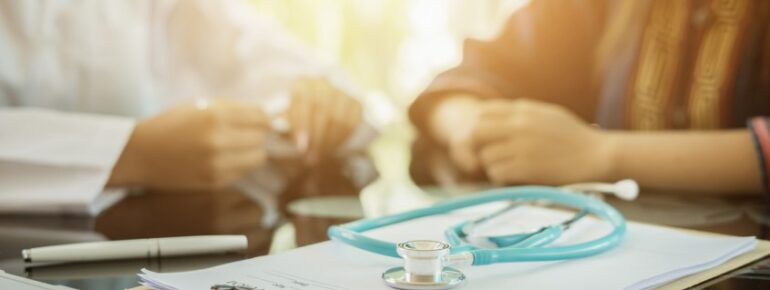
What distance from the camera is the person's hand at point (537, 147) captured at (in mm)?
970

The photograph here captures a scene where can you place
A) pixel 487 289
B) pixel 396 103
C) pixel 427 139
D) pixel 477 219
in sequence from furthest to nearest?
pixel 396 103 → pixel 427 139 → pixel 477 219 → pixel 487 289

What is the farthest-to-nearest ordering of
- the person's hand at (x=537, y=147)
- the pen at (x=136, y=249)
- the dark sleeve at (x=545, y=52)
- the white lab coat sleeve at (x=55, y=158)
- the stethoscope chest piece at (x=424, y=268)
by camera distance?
the dark sleeve at (x=545, y=52) < the person's hand at (x=537, y=147) < the white lab coat sleeve at (x=55, y=158) < the pen at (x=136, y=249) < the stethoscope chest piece at (x=424, y=268)

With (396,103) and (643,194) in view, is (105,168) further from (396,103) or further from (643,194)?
(396,103)

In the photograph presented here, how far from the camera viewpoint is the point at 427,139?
1231mm

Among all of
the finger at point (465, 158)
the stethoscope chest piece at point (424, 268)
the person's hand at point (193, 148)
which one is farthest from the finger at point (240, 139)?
the stethoscope chest piece at point (424, 268)

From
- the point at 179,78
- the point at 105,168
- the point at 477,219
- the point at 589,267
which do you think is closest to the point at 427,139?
the point at 179,78

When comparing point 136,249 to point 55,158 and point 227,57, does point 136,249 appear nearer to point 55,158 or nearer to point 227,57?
point 55,158

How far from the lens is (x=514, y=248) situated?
1.40ft

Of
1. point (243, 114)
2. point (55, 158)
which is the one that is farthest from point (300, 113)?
point (55, 158)

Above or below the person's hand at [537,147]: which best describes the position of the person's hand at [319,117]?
above

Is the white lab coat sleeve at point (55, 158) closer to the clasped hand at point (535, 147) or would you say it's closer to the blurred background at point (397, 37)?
the clasped hand at point (535, 147)

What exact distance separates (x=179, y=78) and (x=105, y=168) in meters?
0.31

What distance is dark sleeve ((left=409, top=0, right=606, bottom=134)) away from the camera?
4.20ft

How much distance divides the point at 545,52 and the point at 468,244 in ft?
2.96
